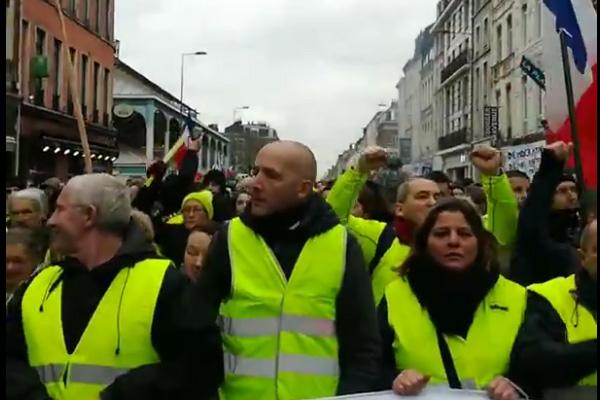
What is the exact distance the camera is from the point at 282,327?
10.8 feet

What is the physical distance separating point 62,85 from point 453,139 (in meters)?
29.7

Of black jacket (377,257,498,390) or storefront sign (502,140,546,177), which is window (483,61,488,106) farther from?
black jacket (377,257,498,390)

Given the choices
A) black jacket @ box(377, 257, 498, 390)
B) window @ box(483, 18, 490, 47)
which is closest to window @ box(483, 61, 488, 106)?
window @ box(483, 18, 490, 47)

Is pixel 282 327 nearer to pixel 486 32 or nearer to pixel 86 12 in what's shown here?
pixel 86 12

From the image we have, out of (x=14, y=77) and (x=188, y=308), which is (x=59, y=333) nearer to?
(x=188, y=308)

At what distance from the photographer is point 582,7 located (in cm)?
560

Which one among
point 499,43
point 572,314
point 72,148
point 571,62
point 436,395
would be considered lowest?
point 436,395

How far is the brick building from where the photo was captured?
29.4 metres

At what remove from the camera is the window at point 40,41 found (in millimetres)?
30803

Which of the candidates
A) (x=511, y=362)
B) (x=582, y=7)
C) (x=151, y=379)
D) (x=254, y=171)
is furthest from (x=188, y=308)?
(x=582, y=7)

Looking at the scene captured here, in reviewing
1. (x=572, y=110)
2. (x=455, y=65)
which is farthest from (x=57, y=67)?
(x=455, y=65)

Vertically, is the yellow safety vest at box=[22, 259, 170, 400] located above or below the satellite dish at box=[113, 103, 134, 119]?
below

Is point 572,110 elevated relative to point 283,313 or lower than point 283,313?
elevated

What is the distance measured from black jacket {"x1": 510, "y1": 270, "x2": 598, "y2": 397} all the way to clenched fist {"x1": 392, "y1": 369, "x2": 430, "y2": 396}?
0.38m
